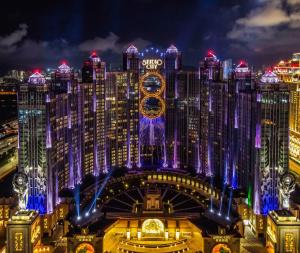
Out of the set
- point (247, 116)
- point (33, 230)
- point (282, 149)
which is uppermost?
point (247, 116)

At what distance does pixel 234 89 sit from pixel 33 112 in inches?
839

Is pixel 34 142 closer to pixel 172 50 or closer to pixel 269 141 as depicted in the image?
pixel 269 141

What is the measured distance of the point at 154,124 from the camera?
62281 millimetres

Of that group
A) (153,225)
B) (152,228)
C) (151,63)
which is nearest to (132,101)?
(151,63)

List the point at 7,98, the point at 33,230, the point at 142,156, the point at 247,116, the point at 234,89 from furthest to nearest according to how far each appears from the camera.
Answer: the point at 7,98
the point at 142,156
the point at 234,89
the point at 247,116
the point at 33,230

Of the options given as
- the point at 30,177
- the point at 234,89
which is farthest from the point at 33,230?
the point at 234,89

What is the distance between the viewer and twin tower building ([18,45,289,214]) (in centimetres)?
4109

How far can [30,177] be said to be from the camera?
41.6 m

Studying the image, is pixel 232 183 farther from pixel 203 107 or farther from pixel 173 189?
pixel 203 107

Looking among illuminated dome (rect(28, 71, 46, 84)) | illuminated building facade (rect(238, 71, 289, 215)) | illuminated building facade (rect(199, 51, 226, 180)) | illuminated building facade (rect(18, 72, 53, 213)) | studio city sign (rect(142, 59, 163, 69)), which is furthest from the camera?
studio city sign (rect(142, 59, 163, 69))

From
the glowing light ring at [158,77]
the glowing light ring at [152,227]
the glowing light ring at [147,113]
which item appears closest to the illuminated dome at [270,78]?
the glowing light ring at [152,227]

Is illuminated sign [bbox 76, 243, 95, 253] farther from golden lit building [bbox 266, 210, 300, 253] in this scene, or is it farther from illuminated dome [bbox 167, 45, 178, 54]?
illuminated dome [bbox 167, 45, 178, 54]

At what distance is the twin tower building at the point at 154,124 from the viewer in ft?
135

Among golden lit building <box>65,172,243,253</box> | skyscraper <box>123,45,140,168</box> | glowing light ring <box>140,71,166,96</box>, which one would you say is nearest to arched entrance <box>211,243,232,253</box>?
golden lit building <box>65,172,243,253</box>
